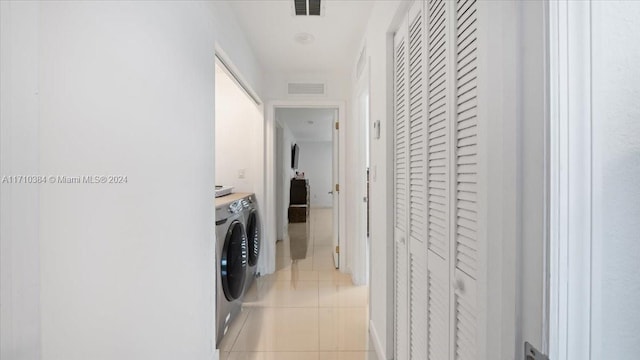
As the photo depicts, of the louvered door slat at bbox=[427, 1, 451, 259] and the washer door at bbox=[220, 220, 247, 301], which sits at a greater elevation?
the louvered door slat at bbox=[427, 1, 451, 259]

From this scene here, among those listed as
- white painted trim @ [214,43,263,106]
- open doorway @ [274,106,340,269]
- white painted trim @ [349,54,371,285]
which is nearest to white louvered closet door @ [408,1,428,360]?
white painted trim @ [214,43,263,106]

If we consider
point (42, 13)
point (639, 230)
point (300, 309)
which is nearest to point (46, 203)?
point (42, 13)

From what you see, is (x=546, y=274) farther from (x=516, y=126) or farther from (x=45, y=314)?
(x=45, y=314)

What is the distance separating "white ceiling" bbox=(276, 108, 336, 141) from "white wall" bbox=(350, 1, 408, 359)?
244 centimetres

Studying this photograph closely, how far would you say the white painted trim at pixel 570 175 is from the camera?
39 centimetres

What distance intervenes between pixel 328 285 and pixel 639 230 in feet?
9.38

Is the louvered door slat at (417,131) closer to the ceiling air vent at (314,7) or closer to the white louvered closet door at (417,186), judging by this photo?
the white louvered closet door at (417,186)

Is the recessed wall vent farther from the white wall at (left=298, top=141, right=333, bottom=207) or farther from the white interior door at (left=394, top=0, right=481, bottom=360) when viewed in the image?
the white wall at (left=298, top=141, right=333, bottom=207)

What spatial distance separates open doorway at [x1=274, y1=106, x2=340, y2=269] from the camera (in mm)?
3808

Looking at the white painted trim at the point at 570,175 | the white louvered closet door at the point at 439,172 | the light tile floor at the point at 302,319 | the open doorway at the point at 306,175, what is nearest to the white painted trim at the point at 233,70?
the open doorway at the point at 306,175

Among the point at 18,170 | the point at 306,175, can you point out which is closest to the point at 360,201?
the point at 18,170

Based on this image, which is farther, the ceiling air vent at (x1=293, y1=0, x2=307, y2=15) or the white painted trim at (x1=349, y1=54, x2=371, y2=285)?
the white painted trim at (x1=349, y1=54, x2=371, y2=285)

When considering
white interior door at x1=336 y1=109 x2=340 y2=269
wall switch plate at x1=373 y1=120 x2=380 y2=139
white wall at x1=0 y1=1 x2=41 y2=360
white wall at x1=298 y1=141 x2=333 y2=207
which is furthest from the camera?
white wall at x1=298 y1=141 x2=333 y2=207

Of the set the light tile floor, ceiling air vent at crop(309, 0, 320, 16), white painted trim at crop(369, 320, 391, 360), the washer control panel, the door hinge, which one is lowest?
the light tile floor
